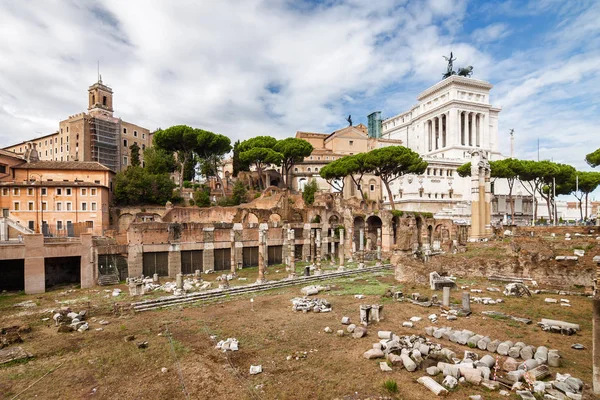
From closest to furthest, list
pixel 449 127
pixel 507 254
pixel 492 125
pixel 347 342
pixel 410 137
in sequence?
pixel 347 342, pixel 507 254, pixel 449 127, pixel 492 125, pixel 410 137

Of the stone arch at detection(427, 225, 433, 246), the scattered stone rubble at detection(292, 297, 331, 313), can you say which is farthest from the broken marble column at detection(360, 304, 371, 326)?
the stone arch at detection(427, 225, 433, 246)

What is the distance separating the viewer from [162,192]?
40.2m

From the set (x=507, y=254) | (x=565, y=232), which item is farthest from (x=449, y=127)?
(x=507, y=254)

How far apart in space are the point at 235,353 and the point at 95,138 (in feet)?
185

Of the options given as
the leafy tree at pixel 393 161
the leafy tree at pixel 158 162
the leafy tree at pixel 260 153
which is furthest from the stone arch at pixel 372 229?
the leafy tree at pixel 158 162

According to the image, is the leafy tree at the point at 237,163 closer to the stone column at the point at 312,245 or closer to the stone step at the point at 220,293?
the stone column at the point at 312,245

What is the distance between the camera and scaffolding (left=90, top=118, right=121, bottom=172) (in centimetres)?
5383

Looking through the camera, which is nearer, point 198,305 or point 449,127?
point 198,305

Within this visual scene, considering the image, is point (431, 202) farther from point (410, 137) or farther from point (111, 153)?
point (111, 153)

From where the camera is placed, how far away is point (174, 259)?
2414 centimetres

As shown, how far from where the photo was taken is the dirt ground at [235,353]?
25.9 ft

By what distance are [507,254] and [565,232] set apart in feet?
32.3

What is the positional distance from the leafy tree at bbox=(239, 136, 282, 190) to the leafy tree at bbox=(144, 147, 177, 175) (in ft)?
35.5

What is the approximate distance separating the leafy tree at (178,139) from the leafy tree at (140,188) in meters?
6.38
